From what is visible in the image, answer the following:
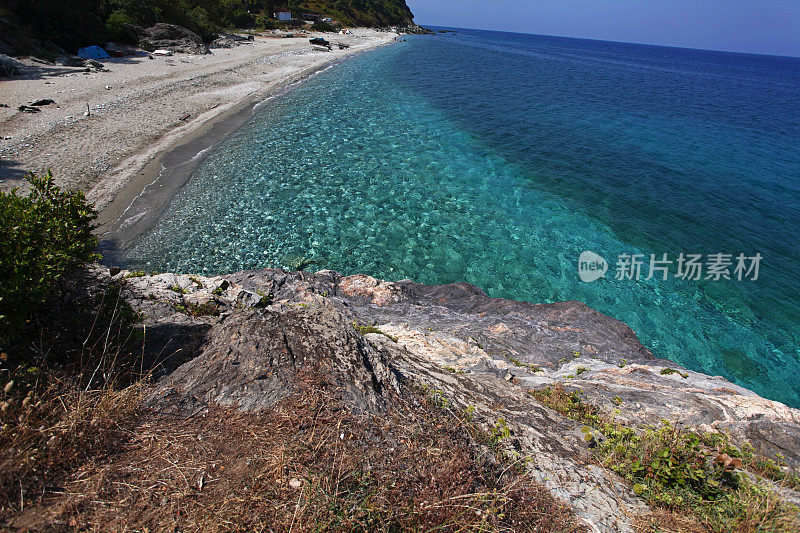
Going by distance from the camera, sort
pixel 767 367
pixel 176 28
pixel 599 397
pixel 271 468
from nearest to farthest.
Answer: pixel 271 468, pixel 599 397, pixel 767 367, pixel 176 28

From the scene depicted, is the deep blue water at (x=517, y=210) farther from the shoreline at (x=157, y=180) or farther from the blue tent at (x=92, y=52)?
the blue tent at (x=92, y=52)

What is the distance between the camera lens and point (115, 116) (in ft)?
78.8

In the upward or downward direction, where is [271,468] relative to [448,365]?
upward

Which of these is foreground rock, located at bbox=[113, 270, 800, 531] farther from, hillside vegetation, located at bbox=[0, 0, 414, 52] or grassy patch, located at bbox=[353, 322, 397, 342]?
hillside vegetation, located at bbox=[0, 0, 414, 52]

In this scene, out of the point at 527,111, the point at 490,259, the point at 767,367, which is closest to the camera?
the point at 767,367

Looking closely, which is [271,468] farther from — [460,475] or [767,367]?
[767,367]

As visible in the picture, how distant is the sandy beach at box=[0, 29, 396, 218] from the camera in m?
17.8

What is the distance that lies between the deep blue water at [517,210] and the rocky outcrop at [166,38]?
2065cm

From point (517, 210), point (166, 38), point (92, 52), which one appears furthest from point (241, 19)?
point (517, 210)

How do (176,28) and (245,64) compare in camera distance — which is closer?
(245,64)

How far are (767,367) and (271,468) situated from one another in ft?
53.5

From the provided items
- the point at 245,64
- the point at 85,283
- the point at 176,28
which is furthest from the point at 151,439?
the point at 176,28

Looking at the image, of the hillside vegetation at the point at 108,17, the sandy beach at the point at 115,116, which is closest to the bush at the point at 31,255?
the sandy beach at the point at 115,116

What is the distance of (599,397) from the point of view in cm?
736
